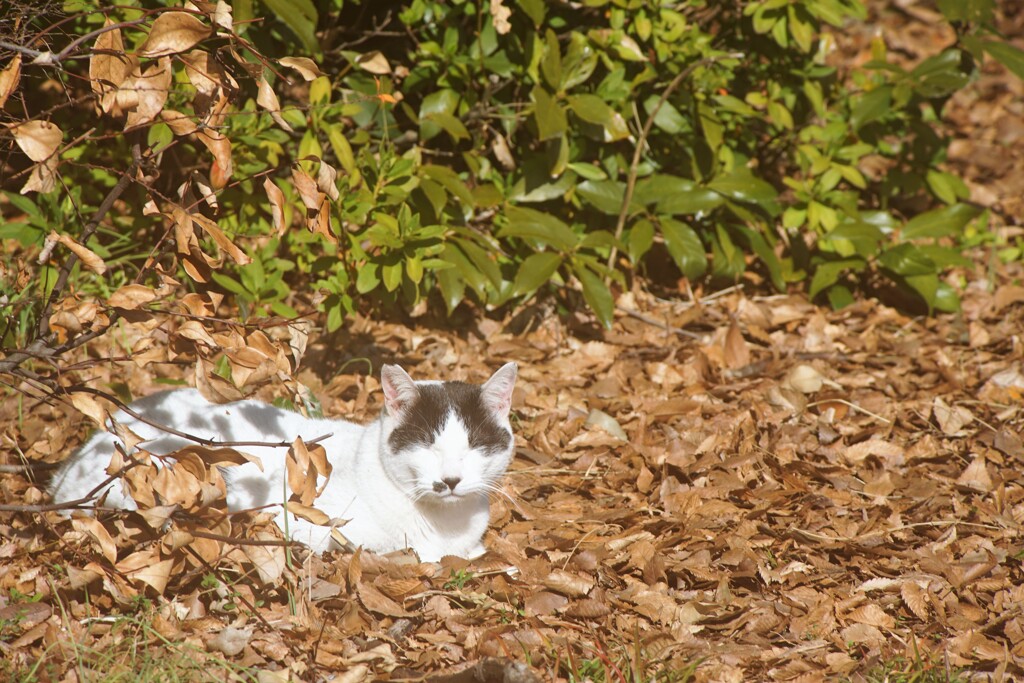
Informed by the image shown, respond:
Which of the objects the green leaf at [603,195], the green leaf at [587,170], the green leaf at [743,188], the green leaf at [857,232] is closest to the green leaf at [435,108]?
the green leaf at [587,170]

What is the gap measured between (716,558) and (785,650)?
489mm

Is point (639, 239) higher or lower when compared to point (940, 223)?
higher

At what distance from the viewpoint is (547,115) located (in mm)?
4012

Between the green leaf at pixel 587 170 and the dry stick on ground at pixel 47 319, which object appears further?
the green leaf at pixel 587 170

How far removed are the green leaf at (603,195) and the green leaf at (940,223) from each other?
5.61 feet

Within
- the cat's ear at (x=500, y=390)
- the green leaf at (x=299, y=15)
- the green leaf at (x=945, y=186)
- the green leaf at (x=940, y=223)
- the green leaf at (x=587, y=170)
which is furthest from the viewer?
the green leaf at (x=945, y=186)

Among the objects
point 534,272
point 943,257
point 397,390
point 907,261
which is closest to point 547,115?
point 534,272

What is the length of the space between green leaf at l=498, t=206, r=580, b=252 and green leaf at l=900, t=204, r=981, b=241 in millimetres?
2078

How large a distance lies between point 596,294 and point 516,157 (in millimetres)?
906

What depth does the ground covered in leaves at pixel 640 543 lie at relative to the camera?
2.73 m

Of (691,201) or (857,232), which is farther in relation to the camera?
(857,232)

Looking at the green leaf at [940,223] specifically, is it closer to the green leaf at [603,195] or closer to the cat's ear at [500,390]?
the green leaf at [603,195]

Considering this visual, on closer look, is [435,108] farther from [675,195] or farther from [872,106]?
[872,106]

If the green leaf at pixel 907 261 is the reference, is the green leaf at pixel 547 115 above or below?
above
